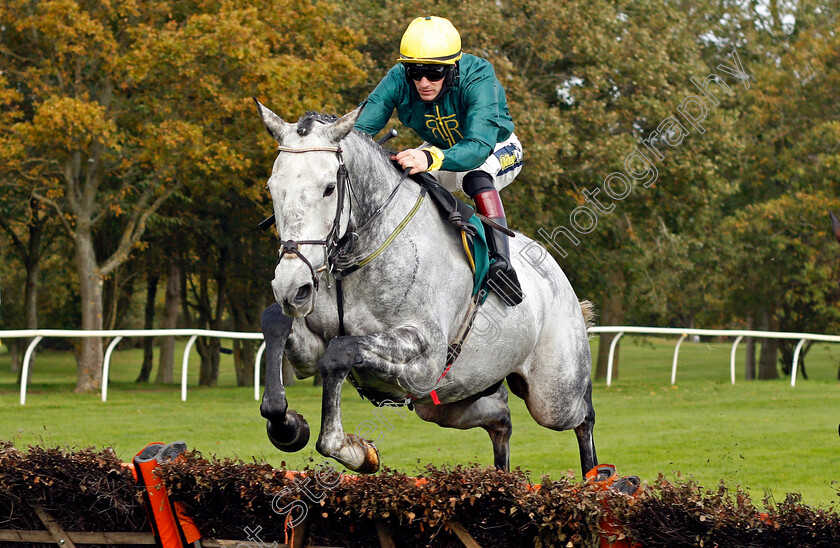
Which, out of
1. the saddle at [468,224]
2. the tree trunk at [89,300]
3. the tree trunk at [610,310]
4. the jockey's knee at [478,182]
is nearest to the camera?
the saddle at [468,224]


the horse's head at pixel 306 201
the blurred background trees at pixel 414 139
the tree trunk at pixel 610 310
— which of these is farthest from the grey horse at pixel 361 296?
the tree trunk at pixel 610 310

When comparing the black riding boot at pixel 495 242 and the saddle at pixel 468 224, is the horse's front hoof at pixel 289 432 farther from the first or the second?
the black riding boot at pixel 495 242

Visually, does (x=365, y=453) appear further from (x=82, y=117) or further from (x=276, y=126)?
(x=82, y=117)

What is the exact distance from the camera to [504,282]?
16.1 feet

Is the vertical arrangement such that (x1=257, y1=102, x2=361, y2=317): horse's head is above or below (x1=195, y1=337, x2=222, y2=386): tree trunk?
above

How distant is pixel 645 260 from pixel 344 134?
19627 mm

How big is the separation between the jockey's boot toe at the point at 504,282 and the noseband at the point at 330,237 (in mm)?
1020

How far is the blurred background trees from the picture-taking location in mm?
17062

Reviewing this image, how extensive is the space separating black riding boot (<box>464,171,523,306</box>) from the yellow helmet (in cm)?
75

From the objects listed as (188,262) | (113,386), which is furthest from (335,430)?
(188,262)

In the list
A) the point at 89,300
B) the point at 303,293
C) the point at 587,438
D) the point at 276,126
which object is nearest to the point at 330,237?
the point at 303,293

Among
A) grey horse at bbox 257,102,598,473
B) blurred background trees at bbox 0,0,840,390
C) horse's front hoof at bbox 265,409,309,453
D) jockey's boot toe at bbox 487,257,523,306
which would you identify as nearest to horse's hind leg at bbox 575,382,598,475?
grey horse at bbox 257,102,598,473

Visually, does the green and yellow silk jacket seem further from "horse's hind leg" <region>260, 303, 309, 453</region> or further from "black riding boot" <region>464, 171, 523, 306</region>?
"horse's hind leg" <region>260, 303, 309, 453</region>

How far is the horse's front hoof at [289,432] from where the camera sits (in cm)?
412
